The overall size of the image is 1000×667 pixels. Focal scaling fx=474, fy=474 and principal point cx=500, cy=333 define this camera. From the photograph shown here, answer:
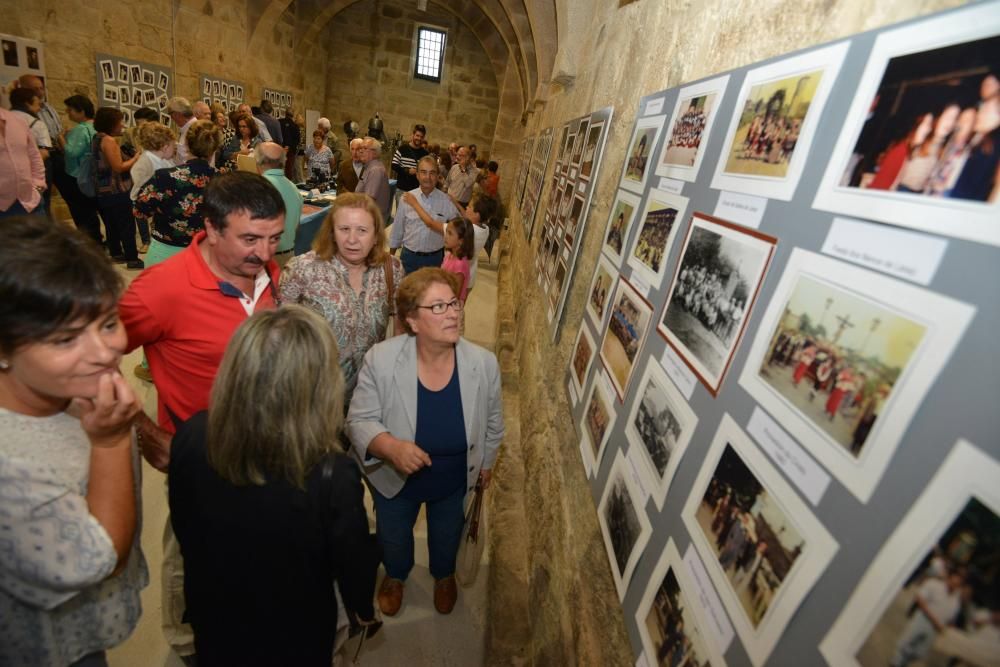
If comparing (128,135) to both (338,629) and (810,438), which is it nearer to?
(338,629)

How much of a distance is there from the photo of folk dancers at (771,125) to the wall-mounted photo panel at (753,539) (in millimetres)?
512

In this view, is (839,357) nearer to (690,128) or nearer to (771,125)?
(771,125)

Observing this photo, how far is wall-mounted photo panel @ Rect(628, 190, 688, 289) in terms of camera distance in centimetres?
136

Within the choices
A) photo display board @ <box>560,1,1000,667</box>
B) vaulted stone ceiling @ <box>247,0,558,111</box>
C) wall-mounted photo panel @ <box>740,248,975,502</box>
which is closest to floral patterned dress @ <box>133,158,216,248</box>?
photo display board @ <box>560,1,1000,667</box>

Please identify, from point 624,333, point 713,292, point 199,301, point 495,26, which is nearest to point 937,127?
point 713,292

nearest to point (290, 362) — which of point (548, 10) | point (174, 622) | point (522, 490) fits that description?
A: point (174, 622)

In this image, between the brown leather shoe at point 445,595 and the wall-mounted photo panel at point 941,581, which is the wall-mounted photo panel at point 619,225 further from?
the brown leather shoe at point 445,595

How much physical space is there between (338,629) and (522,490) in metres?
1.70

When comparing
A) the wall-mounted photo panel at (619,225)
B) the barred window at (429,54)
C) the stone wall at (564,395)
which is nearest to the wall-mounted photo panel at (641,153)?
the wall-mounted photo panel at (619,225)

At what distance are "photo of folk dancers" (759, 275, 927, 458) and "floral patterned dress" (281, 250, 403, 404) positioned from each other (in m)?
1.99

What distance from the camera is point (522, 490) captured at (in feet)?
10.4

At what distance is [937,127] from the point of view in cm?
59

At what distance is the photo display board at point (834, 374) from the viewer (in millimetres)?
517

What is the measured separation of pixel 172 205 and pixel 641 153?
10.3 feet
